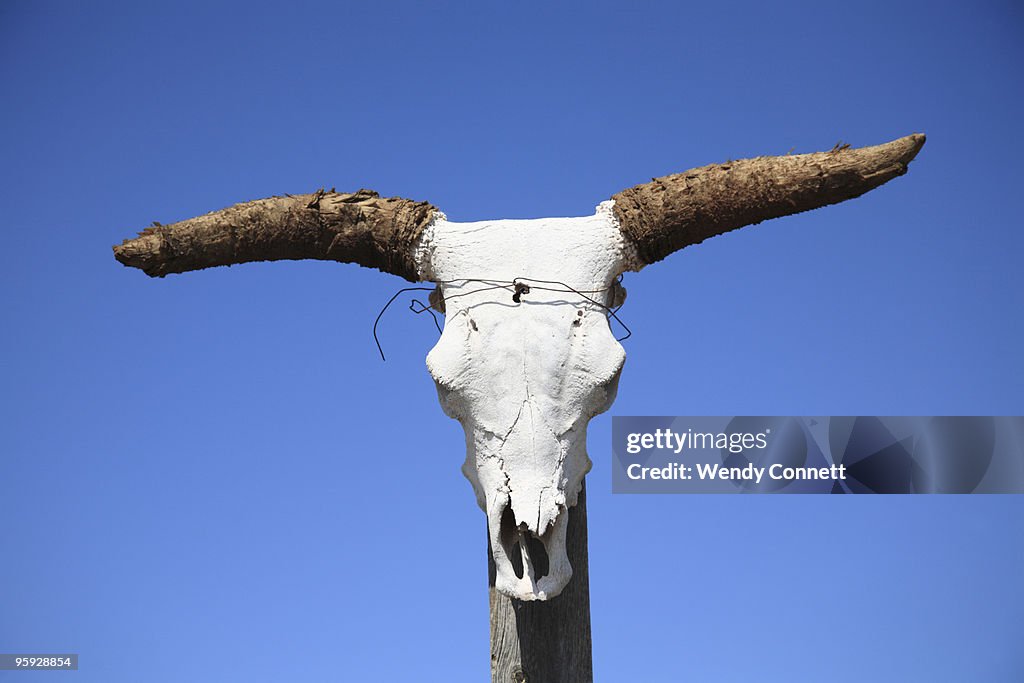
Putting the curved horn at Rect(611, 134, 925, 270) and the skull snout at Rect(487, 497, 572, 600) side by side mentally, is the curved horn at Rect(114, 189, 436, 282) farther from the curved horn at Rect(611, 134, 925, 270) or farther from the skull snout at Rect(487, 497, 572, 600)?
the skull snout at Rect(487, 497, 572, 600)

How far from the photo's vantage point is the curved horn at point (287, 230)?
178 inches

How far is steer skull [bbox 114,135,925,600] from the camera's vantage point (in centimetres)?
407

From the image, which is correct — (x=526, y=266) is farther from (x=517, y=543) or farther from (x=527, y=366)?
(x=517, y=543)

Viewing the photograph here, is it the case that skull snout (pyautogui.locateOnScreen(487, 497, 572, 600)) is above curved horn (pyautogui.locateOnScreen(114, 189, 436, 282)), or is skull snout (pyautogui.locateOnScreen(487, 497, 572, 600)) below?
below

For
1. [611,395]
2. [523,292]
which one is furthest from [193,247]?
[611,395]

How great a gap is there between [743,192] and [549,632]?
191 cm

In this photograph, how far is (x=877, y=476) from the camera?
5711 mm

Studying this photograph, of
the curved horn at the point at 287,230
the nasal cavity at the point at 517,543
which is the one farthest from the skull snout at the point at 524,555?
the curved horn at the point at 287,230

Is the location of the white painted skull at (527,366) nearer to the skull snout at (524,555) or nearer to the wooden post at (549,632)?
the skull snout at (524,555)

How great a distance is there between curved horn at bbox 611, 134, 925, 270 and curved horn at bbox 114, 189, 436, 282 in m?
0.86

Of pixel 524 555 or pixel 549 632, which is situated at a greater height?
pixel 524 555

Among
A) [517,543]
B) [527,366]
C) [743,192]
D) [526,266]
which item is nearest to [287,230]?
[526,266]

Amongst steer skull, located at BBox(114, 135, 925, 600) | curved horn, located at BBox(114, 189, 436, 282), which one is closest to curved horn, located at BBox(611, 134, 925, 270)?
steer skull, located at BBox(114, 135, 925, 600)

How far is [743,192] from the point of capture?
435 cm
